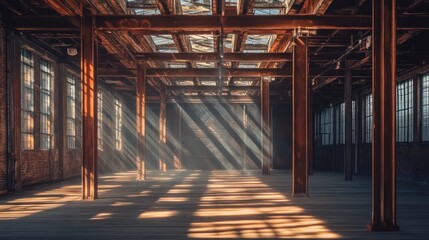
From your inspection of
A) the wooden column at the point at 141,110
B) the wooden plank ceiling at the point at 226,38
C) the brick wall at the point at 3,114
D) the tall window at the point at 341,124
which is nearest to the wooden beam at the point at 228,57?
the wooden plank ceiling at the point at 226,38

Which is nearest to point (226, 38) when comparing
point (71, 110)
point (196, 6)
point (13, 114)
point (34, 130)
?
point (196, 6)

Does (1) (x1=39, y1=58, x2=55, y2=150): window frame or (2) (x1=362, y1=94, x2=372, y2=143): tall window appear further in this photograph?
(2) (x1=362, y1=94, x2=372, y2=143): tall window

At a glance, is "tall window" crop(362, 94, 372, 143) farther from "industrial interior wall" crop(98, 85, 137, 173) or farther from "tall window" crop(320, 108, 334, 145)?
"industrial interior wall" crop(98, 85, 137, 173)

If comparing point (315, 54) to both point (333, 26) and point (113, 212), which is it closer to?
point (333, 26)

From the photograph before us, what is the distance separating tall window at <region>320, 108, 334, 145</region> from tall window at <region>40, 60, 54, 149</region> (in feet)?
56.8

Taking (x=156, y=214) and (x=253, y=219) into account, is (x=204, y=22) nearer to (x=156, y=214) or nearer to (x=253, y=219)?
(x=156, y=214)

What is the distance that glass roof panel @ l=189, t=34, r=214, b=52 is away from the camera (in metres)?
16.8

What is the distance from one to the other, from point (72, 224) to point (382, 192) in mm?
5041

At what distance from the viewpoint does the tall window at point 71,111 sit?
19.8 m

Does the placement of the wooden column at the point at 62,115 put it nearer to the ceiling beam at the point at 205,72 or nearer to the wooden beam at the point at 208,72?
the ceiling beam at the point at 205,72

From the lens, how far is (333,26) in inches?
471

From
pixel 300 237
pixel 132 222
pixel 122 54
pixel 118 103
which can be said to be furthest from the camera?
pixel 118 103

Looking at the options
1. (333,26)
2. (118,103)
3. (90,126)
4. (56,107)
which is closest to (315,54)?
(333,26)

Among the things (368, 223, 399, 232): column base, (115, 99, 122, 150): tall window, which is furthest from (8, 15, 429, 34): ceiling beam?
(115, 99, 122, 150): tall window
